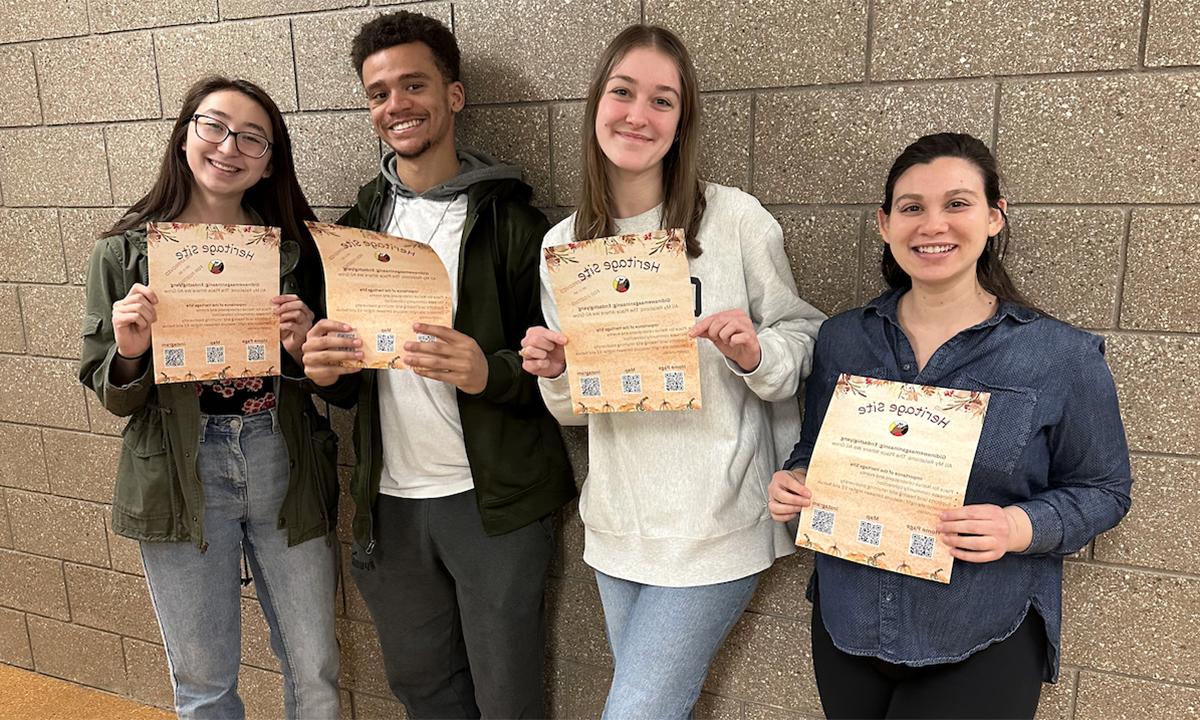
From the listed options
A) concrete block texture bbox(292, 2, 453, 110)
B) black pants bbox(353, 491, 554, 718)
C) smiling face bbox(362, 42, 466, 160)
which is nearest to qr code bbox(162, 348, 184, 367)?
black pants bbox(353, 491, 554, 718)

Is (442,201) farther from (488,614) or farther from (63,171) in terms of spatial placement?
(63,171)

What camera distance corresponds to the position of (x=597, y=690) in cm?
200

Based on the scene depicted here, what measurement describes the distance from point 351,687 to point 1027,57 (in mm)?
2272

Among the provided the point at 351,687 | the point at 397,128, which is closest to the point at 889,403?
the point at 397,128

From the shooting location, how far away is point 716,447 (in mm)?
1403

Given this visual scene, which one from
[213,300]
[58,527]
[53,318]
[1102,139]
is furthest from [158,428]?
[1102,139]

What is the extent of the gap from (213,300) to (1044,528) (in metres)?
1.50

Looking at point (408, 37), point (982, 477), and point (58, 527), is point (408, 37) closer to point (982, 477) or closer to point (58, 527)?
point (982, 477)

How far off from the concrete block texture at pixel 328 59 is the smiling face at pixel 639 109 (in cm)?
78

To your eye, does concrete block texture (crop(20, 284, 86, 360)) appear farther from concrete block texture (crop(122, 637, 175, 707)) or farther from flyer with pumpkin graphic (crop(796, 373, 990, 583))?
flyer with pumpkin graphic (crop(796, 373, 990, 583))

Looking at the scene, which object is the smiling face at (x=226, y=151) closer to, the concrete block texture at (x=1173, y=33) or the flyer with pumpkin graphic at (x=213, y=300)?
the flyer with pumpkin graphic at (x=213, y=300)

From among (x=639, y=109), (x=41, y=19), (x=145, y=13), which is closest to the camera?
(x=639, y=109)

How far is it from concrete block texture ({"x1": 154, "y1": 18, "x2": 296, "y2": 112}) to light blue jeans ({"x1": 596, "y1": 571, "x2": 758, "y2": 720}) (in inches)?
59.6

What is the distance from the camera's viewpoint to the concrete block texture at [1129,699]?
1541 millimetres
